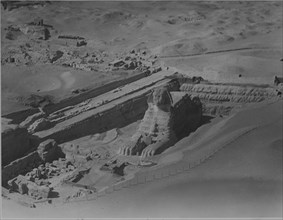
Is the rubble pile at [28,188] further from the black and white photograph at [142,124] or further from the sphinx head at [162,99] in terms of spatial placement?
the sphinx head at [162,99]

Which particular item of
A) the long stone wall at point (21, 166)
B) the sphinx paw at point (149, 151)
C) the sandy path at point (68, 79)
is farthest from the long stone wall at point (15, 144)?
the sandy path at point (68, 79)

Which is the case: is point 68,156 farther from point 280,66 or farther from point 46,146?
point 280,66

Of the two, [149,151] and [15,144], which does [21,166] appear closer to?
[15,144]

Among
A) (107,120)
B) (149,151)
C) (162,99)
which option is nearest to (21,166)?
(149,151)

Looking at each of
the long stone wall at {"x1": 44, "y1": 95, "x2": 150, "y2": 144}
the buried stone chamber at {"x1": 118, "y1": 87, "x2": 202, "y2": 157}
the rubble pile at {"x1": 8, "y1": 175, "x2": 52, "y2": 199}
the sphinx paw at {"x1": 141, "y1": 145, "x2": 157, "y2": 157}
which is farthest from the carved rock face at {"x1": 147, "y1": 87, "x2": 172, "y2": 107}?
the rubble pile at {"x1": 8, "y1": 175, "x2": 52, "y2": 199}

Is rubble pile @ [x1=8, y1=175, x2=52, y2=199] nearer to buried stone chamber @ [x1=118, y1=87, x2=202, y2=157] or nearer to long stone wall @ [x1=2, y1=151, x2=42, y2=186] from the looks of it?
long stone wall @ [x1=2, y1=151, x2=42, y2=186]

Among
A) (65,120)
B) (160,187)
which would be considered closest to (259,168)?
(160,187)

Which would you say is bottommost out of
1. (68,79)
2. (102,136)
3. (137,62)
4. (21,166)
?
(21,166)
